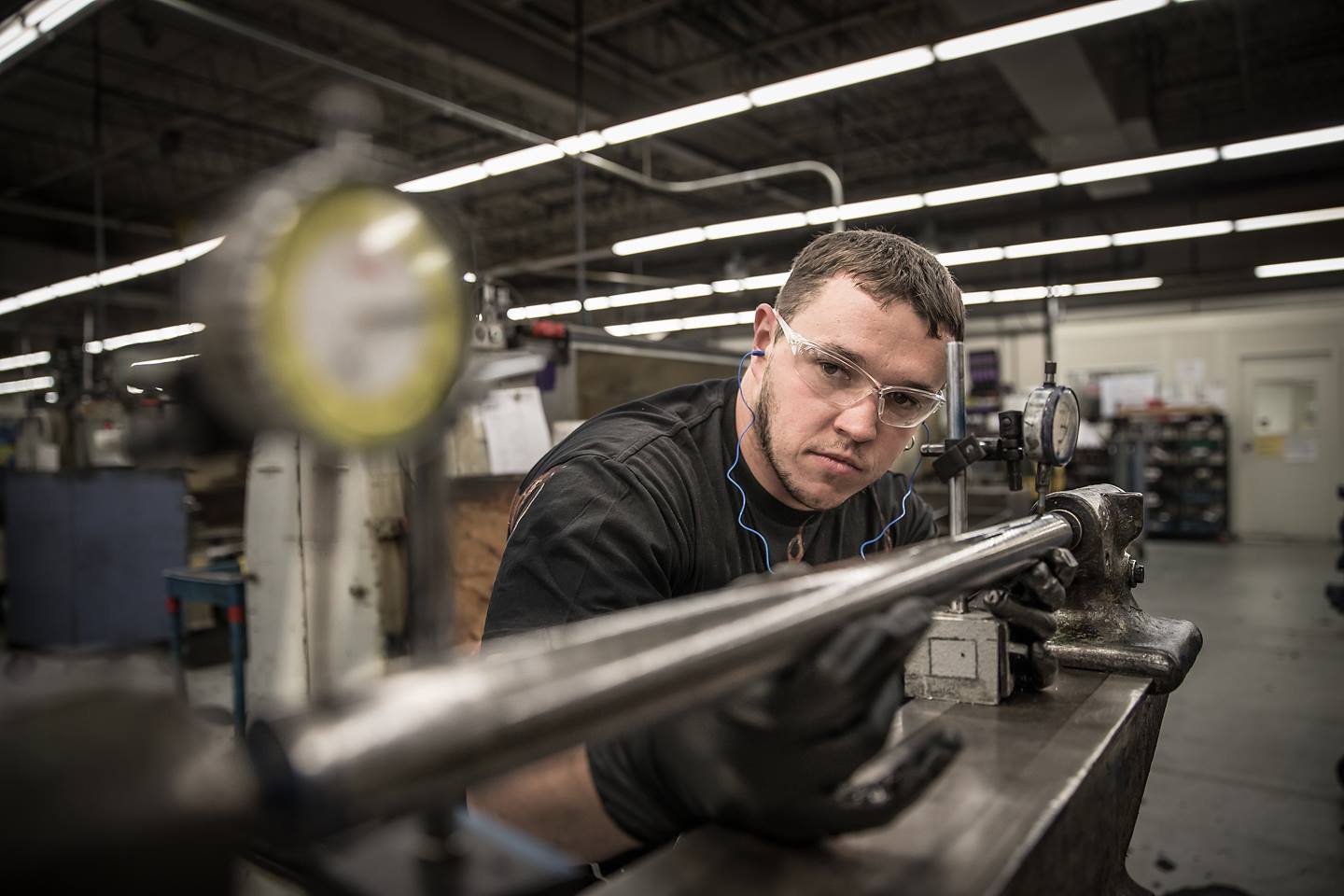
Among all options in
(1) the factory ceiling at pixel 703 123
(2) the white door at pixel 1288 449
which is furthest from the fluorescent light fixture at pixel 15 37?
(2) the white door at pixel 1288 449

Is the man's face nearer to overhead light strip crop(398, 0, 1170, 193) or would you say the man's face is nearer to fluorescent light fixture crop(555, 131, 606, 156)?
overhead light strip crop(398, 0, 1170, 193)

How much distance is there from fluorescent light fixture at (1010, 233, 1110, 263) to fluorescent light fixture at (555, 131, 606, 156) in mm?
4400

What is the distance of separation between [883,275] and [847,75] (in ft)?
8.69

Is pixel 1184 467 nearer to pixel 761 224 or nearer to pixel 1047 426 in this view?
pixel 761 224

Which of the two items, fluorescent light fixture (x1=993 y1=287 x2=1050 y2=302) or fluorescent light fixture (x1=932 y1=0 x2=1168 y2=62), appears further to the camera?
fluorescent light fixture (x1=993 y1=287 x2=1050 y2=302)

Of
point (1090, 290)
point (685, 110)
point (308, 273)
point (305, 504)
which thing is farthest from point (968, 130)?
point (308, 273)

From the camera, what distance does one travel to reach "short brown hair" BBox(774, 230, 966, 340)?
4.20 ft

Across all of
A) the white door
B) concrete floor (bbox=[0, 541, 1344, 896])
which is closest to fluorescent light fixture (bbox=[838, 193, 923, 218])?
concrete floor (bbox=[0, 541, 1344, 896])

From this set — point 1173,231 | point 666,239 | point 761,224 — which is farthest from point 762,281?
point 1173,231

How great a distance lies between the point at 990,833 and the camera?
714 mm

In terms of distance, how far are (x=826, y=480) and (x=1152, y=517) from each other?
964 centimetres

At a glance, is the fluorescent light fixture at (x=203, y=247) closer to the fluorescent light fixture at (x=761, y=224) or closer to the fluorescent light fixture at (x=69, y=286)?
the fluorescent light fixture at (x=761, y=224)

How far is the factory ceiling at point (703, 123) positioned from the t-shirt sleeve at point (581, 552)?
9.53 ft

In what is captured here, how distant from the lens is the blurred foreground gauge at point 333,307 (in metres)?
0.33
